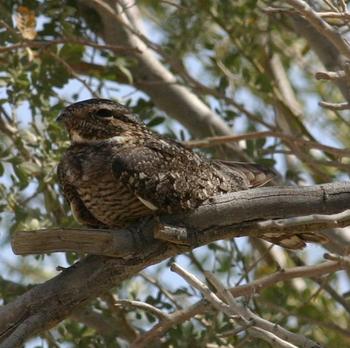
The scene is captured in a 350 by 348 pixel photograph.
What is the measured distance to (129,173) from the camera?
10.8ft

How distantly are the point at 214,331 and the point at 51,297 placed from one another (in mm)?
1372

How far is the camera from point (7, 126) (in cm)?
436

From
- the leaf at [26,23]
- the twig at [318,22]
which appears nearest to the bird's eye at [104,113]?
the leaf at [26,23]

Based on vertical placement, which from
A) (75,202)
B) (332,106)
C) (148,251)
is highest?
(75,202)

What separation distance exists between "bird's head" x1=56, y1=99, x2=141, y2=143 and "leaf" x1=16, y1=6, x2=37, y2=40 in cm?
69

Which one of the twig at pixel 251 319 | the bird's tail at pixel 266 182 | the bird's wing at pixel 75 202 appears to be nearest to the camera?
the twig at pixel 251 319

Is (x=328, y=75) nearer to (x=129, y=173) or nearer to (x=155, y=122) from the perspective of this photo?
(x=129, y=173)

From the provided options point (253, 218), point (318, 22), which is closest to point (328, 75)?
point (318, 22)

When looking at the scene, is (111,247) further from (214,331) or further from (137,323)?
(137,323)

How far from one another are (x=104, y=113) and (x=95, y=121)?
62 millimetres

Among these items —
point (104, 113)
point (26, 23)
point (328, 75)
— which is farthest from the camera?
point (26, 23)

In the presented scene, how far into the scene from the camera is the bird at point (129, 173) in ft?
10.7

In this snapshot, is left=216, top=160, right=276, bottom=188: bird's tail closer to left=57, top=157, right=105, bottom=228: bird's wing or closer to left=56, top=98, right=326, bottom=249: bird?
left=56, top=98, right=326, bottom=249: bird

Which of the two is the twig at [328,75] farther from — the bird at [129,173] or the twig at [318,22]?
the bird at [129,173]
